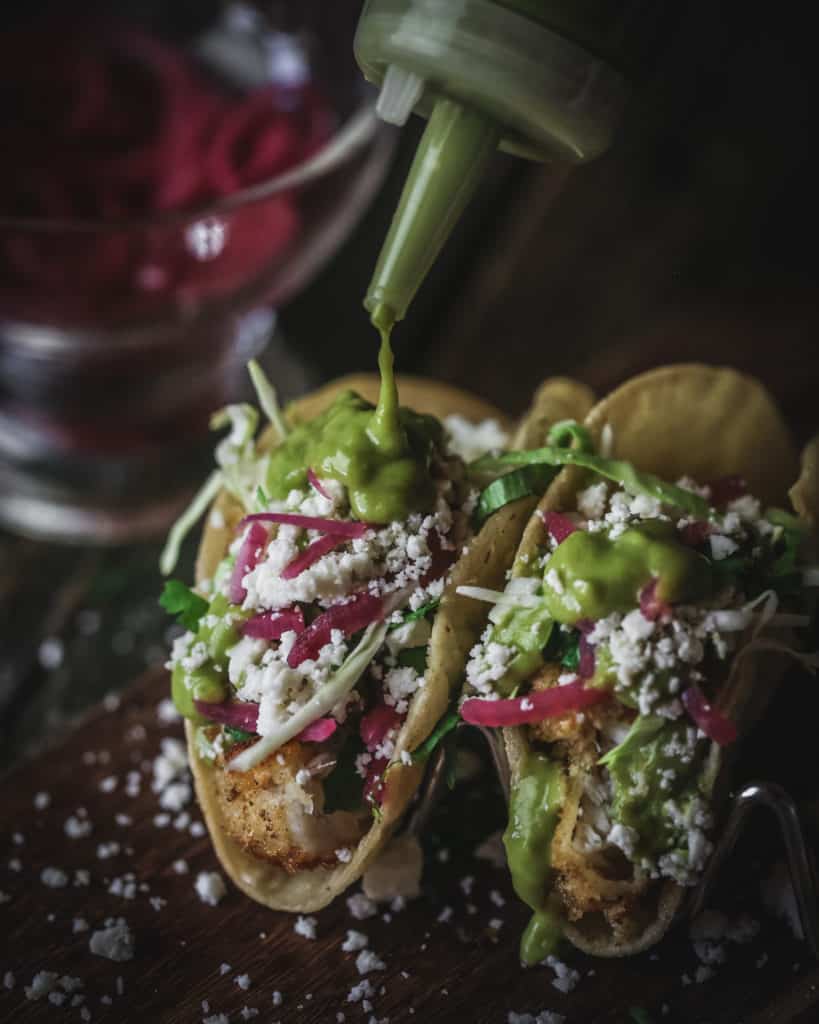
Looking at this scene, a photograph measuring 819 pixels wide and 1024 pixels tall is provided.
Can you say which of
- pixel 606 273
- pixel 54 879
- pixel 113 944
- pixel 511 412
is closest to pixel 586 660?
pixel 113 944

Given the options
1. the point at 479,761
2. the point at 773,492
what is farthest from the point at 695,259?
the point at 479,761

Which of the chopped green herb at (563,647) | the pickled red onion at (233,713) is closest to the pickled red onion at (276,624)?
the pickled red onion at (233,713)

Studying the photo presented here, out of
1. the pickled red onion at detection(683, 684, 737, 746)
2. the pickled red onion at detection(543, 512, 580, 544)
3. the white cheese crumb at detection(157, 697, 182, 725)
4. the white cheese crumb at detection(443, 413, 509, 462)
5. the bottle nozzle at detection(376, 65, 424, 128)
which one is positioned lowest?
the white cheese crumb at detection(157, 697, 182, 725)

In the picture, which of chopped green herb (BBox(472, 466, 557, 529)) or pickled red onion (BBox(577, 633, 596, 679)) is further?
chopped green herb (BBox(472, 466, 557, 529))

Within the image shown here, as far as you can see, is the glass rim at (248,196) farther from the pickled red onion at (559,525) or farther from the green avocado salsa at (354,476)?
the pickled red onion at (559,525)

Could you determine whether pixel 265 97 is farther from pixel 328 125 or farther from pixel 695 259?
pixel 695 259

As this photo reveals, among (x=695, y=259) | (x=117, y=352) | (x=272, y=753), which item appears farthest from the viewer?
(x=695, y=259)

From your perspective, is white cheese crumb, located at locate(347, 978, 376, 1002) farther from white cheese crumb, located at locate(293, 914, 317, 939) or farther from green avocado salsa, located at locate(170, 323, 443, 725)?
green avocado salsa, located at locate(170, 323, 443, 725)

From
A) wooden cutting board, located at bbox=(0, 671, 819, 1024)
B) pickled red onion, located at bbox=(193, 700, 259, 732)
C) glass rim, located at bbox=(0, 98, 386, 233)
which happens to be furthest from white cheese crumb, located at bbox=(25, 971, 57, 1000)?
glass rim, located at bbox=(0, 98, 386, 233)
